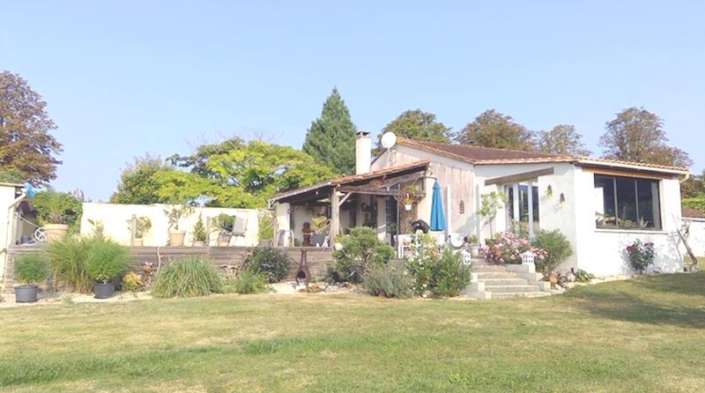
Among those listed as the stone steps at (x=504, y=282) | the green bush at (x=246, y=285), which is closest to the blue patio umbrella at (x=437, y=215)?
the stone steps at (x=504, y=282)

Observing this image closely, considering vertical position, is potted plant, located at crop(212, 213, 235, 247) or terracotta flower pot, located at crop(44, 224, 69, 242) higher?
potted plant, located at crop(212, 213, 235, 247)

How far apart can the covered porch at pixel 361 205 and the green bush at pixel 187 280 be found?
481cm

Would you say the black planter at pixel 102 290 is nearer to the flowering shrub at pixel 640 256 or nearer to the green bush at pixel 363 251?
the green bush at pixel 363 251

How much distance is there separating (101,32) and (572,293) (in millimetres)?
14960

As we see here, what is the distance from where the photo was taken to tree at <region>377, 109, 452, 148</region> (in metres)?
37.2

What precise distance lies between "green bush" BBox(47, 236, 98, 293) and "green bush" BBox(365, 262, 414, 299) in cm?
660

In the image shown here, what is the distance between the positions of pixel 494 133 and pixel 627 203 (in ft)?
70.6

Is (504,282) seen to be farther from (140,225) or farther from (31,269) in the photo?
(140,225)

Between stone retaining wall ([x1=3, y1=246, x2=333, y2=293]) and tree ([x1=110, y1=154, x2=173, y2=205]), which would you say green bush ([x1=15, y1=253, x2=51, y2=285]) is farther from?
tree ([x1=110, y1=154, x2=173, y2=205])

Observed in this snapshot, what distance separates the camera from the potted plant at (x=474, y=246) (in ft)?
48.4

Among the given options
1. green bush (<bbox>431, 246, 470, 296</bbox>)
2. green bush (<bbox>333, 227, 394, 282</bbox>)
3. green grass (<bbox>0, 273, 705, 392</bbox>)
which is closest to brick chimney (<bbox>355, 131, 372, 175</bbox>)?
green bush (<bbox>333, 227, 394, 282</bbox>)

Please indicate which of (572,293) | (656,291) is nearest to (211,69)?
(572,293)

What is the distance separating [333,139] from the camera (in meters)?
41.2

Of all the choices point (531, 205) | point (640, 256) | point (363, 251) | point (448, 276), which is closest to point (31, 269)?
point (363, 251)
